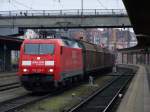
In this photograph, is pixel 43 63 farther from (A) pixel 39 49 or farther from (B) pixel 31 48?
(B) pixel 31 48

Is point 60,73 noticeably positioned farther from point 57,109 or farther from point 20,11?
point 20,11

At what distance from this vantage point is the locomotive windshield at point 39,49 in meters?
24.4

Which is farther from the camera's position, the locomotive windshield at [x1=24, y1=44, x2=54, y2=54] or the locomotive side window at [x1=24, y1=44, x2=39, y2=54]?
the locomotive side window at [x1=24, y1=44, x2=39, y2=54]

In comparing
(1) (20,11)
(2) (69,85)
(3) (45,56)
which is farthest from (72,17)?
(3) (45,56)

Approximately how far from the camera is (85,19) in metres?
54.0

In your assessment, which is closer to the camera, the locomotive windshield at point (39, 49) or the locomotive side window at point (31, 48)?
the locomotive windshield at point (39, 49)

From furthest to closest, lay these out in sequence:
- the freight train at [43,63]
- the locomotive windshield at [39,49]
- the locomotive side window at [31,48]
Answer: the locomotive side window at [31,48]
the locomotive windshield at [39,49]
the freight train at [43,63]

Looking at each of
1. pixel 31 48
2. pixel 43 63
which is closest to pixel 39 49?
pixel 31 48

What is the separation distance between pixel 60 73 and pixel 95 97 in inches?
84.0

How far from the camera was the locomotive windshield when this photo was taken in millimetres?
24359

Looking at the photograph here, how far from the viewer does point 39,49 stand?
24.6 m

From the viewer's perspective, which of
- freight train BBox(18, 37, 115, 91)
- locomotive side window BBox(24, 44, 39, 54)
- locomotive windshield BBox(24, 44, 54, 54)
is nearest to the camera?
freight train BBox(18, 37, 115, 91)

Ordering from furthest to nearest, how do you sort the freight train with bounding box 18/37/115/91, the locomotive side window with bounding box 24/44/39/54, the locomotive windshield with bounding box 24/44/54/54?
the locomotive side window with bounding box 24/44/39/54, the locomotive windshield with bounding box 24/44/54/54, the freight train with bounding box 18/37/115/91

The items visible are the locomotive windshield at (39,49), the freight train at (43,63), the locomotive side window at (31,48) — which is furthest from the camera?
the locomotive side window at (31,48)
